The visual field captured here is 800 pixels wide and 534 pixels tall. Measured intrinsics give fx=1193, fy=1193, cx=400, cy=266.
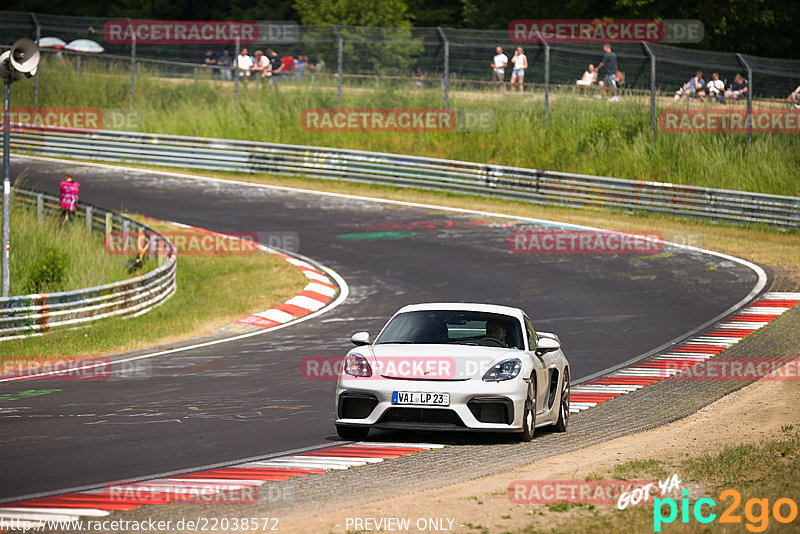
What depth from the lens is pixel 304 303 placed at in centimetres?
2172

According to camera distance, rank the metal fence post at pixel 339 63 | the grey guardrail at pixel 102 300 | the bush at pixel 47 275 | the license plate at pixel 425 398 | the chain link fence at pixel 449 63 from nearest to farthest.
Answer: the license plate at pixel 425 398 → the grey guardrail at pixel 102 300 → the bush at pixel 47 275 → the chain link fence at pixel 449 63 → the metal fence post at pixel 339 63

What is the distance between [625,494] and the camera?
7.85 metres

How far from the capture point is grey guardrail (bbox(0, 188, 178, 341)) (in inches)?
715

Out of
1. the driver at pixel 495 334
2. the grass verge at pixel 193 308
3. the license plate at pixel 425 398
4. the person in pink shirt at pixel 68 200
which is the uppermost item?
the driver at pixel 495 334

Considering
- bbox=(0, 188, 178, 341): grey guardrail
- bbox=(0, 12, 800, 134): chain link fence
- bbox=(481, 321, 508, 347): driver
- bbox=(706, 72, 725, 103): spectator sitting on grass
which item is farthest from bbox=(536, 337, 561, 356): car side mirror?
bbox=(706, 72, 725, 103): spectator sitting on grass

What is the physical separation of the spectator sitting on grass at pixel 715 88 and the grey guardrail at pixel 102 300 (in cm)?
1554

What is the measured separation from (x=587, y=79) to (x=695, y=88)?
10.6 ft

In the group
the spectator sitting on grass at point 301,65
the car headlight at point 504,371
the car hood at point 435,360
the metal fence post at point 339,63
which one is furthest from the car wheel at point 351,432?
the spectator sitting on grass at point 301,65

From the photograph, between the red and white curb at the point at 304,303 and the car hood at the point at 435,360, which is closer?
the car hood at the point at 435,360

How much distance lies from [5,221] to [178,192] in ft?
52.9

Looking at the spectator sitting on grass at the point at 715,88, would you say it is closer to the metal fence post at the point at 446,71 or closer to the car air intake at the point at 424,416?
the metal fence post at the point at 446,71

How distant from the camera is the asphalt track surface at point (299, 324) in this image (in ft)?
33.1

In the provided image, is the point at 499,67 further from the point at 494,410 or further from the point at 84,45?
the point at 494,410

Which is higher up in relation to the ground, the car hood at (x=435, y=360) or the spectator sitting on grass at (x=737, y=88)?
the spectator sitting on grass at (x=737, y=88)
